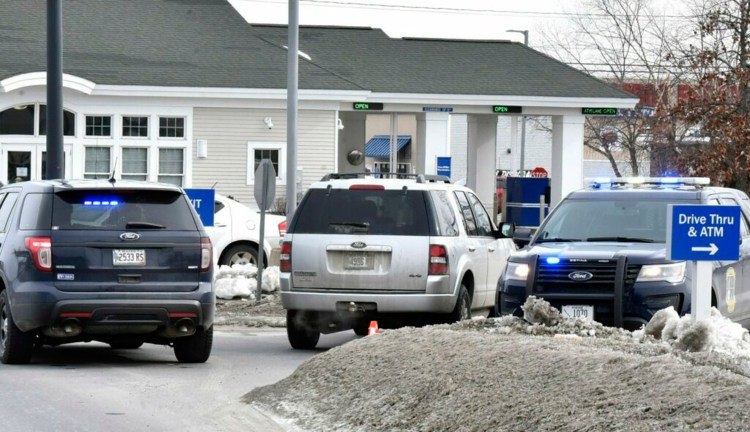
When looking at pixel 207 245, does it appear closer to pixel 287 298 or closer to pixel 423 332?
pixel 287 298

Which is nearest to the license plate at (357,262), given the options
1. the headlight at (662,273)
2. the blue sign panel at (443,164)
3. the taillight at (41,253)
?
the headlight at (662,273)

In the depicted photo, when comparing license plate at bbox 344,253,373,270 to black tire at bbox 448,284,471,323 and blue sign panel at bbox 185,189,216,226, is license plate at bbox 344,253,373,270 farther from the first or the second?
blue sign panel at bbox 185,189,216,226

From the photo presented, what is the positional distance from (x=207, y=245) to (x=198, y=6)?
2895 centimetres

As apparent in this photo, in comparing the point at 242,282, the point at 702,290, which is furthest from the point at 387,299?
the point at 242,282

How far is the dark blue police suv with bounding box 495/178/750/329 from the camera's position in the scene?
12.7 m

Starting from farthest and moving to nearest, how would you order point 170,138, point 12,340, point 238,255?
point 170,138
point 238,255
point 12,340

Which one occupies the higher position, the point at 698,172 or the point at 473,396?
the point at 698,172

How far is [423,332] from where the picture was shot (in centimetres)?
1117

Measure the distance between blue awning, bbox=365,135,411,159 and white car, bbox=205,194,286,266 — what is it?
5279cm

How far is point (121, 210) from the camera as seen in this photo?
516 inches

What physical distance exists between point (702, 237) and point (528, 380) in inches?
115

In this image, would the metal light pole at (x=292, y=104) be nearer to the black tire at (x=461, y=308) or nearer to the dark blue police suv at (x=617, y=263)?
the black tire at (x=461, y=308)

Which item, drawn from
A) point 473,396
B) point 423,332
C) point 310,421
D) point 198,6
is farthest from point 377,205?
point 198,6

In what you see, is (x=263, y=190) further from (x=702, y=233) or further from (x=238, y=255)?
(x=702, y=233)
